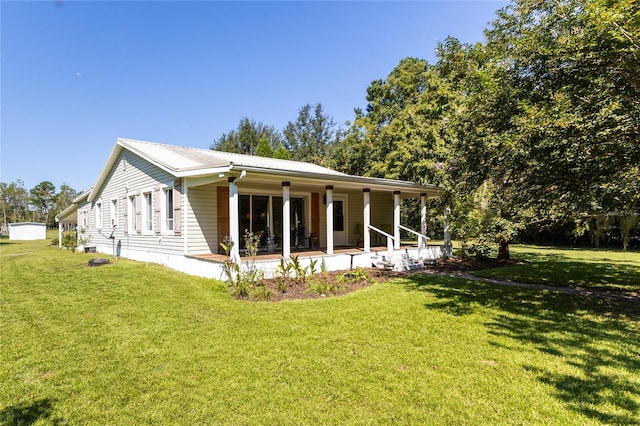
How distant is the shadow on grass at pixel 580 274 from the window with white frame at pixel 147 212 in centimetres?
1144

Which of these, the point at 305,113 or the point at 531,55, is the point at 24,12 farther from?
the point at 305,113

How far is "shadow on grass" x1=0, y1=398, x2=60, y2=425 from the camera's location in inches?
108

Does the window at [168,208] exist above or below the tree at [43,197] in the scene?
below

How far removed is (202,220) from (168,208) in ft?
5.42

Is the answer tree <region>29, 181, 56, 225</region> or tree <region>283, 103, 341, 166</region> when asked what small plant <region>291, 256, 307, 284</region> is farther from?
tree <region>29, 181, 56, 225</region>

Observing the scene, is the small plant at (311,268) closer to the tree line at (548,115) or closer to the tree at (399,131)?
the tree line at (548,115)

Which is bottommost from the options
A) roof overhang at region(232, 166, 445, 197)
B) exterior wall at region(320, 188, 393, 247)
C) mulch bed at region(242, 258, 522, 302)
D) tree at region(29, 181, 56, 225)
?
mulch bed at region(242, 258, 522, 302)

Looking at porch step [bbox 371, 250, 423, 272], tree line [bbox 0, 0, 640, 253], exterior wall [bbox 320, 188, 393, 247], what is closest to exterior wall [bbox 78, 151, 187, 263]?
exterior wall [bbox 320, 188, 393, 247]

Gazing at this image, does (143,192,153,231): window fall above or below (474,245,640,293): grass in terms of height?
above

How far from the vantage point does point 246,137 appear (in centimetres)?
3709

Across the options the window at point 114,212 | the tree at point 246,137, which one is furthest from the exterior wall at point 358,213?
the tree at point 246,137

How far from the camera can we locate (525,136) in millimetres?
5566

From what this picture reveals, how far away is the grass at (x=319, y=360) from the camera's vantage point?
290 cm

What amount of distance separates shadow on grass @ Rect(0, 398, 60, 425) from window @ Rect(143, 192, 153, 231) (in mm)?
9837
